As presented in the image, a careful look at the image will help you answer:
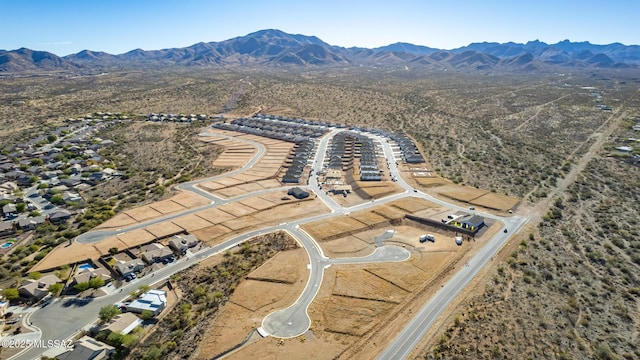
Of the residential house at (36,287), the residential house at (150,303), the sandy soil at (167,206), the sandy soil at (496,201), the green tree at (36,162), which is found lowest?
the sandy soil at (496,201)

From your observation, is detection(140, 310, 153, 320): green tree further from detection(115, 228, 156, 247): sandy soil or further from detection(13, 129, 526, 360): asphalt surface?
detection(115, 228, 156, 247): sandy soil

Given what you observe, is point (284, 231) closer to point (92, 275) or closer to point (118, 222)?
point (92, 275)

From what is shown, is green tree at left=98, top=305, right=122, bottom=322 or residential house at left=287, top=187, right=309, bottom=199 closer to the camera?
green tree at left=98, top=305, right=122, bottom=322

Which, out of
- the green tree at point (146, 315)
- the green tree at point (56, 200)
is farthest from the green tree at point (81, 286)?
the green tree at point (56, 200)

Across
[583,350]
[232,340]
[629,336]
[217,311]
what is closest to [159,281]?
[217,311]

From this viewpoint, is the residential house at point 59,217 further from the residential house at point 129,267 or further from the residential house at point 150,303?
the residential house at point 150,303

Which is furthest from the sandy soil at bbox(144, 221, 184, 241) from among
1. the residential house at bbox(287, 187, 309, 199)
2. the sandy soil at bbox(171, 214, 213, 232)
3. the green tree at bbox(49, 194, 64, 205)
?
the green tree at bbox(49, 194, 64, 205)
